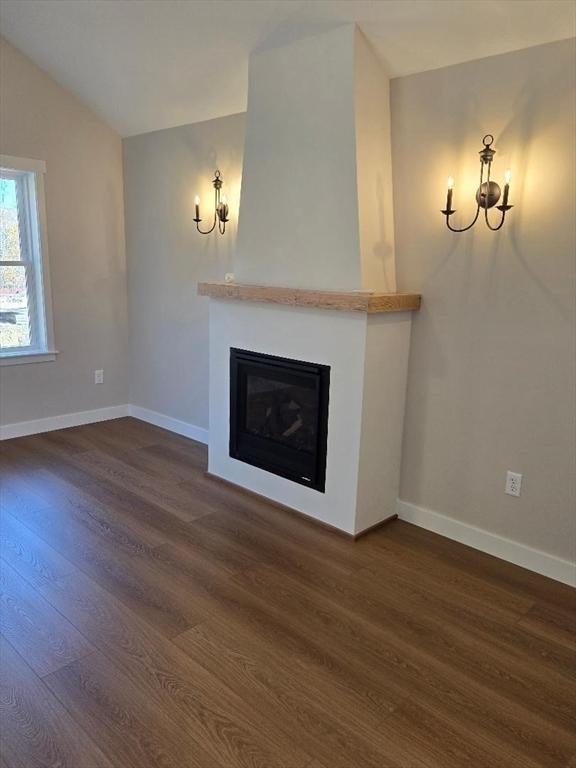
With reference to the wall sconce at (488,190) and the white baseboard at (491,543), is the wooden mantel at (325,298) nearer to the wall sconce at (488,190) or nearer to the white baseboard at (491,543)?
the wall sconce at (488,190)

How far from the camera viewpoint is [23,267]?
4.19 m

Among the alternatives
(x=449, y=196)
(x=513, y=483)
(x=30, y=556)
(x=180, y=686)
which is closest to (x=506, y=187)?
(x=449, y=196)

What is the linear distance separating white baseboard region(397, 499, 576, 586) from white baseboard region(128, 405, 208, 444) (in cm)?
180

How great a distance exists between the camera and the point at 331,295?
8.84 ft

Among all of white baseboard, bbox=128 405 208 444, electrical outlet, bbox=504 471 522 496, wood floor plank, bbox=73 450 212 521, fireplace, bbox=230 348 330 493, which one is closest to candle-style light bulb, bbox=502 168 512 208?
fireplace, bbox=230 348 330 493

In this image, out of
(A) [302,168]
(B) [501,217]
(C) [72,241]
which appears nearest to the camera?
(B) [501,217]

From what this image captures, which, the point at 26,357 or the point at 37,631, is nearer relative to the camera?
the point at 37,631

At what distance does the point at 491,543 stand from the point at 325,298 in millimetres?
1481

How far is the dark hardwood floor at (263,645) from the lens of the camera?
5.39 ft

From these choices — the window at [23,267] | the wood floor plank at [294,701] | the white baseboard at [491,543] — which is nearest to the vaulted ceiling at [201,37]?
the window at [23,267]

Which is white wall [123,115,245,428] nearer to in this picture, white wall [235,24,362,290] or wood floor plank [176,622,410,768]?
white wall [235,24,362,290]

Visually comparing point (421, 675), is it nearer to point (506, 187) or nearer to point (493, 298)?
point (493, 298)

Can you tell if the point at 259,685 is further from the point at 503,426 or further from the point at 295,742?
the point at 503,426

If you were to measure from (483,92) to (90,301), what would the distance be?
3308mm
